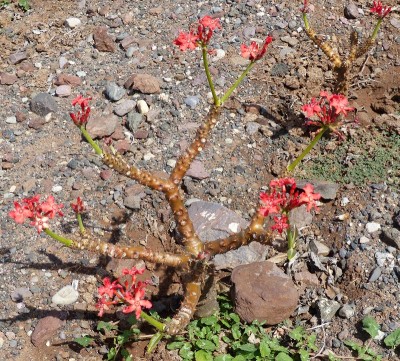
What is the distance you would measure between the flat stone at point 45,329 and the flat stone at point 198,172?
141cm

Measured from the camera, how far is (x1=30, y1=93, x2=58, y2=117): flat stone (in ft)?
15.6

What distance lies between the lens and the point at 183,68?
496cm

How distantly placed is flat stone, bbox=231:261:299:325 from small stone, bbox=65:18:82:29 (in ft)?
10.5

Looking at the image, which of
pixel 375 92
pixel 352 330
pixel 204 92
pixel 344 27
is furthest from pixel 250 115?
pixel 352 330

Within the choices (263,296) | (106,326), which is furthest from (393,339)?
(106,326)

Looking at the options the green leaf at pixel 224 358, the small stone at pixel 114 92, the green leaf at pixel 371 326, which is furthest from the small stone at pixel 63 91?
the green leaf at pixel 371 326

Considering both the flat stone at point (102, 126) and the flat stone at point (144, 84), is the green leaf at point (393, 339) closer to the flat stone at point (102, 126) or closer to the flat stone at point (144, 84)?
the flat stone at point (102, 126)

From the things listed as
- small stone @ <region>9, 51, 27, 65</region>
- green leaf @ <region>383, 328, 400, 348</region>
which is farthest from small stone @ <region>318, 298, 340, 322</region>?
small stone @ <region>9, 51, 27, 65</region>

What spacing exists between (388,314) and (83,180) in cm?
234

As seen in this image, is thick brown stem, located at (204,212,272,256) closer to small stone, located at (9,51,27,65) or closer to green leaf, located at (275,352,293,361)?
green leaf, located at (275,352,293,361)

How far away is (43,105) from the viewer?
187 inches

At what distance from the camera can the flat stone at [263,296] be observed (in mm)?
3455

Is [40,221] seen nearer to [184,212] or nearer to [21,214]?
[21,214]

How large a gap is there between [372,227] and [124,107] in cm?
218
